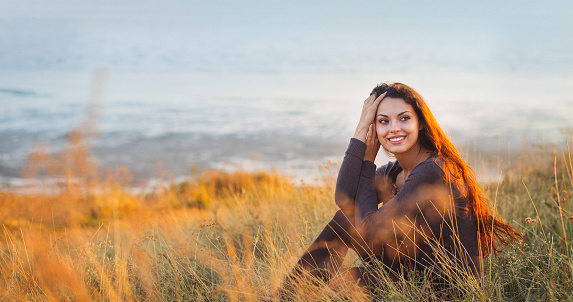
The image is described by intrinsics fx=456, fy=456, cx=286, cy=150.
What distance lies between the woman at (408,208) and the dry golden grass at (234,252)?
0.41ft

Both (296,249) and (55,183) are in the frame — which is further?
(55,183)

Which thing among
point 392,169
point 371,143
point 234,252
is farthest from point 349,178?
point 234,252

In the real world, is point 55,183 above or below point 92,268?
below

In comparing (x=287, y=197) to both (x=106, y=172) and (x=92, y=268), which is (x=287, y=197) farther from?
(x=106, y=172)

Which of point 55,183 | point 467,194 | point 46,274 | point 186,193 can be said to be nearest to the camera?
point 467,194

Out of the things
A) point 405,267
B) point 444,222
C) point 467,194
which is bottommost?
point 405,267

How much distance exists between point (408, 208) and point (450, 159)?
1.33 ft

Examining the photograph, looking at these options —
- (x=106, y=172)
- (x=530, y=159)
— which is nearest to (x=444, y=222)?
(x=530, y=159)

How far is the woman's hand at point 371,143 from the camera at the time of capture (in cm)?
276

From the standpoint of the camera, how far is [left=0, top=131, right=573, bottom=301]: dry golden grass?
2.77 meters

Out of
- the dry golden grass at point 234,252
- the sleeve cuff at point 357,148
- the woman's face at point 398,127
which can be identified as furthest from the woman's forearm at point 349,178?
the dry golden grass at point 234,252

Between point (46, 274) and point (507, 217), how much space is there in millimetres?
4099

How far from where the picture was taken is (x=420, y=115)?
2.67 m

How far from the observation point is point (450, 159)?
100 inches
